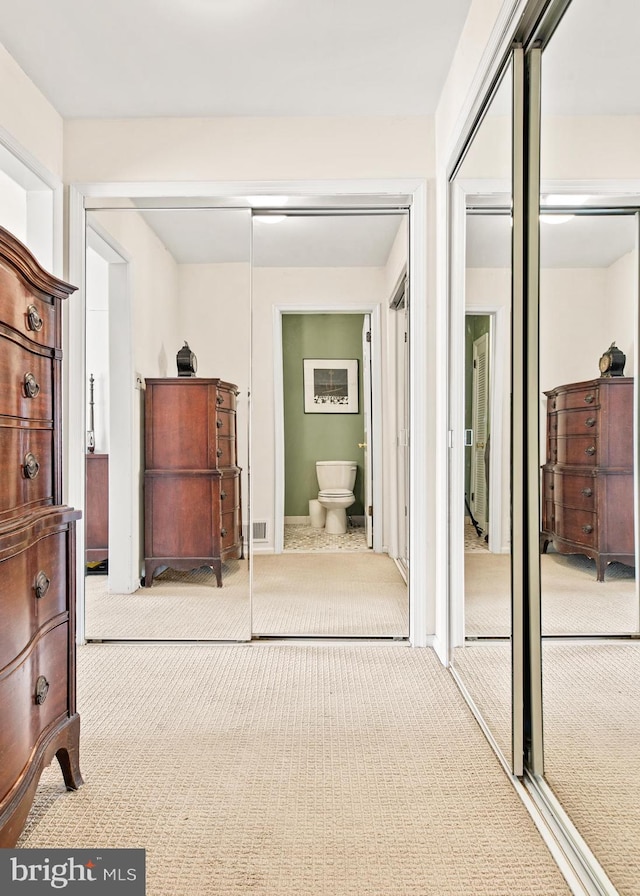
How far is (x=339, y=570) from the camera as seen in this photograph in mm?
3529

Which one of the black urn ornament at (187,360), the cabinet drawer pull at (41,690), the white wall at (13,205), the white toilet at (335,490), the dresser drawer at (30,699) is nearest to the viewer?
the dresser drawer at (30,699)

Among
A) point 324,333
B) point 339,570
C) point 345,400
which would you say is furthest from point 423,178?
point 339,570

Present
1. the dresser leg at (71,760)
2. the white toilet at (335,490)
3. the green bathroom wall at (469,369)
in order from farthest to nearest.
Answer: the white toilet at (335,490) → the green bathroom wall at (469,369) → the dresser leg at (71,760)

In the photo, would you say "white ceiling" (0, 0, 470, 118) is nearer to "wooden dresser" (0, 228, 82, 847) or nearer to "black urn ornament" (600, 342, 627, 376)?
"wooden dresser" (0, 228, 82, 847)

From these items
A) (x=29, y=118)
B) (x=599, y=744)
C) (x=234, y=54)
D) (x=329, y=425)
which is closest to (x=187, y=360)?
(x=329, y=425)

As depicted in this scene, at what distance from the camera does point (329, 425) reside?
3.51 meters

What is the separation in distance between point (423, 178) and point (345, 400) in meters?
1.18

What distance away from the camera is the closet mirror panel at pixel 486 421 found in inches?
84.4

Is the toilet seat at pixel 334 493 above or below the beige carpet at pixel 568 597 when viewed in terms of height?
above

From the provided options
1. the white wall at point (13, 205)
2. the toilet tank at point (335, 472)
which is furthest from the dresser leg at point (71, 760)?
the white wall at point (13, 205)

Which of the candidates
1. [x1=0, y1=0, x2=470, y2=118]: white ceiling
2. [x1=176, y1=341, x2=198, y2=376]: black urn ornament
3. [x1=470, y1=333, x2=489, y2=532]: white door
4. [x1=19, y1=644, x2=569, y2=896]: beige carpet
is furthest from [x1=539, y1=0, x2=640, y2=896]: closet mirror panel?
[x1=176, y1=341, x2=198, y2=376]: black urn ornament

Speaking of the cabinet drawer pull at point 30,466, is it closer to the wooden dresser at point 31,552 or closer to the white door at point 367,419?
the wooden dresser at point 31,552

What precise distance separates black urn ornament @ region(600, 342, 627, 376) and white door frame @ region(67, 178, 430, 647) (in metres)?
1.91

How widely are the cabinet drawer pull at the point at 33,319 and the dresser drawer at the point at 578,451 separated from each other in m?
1.43
